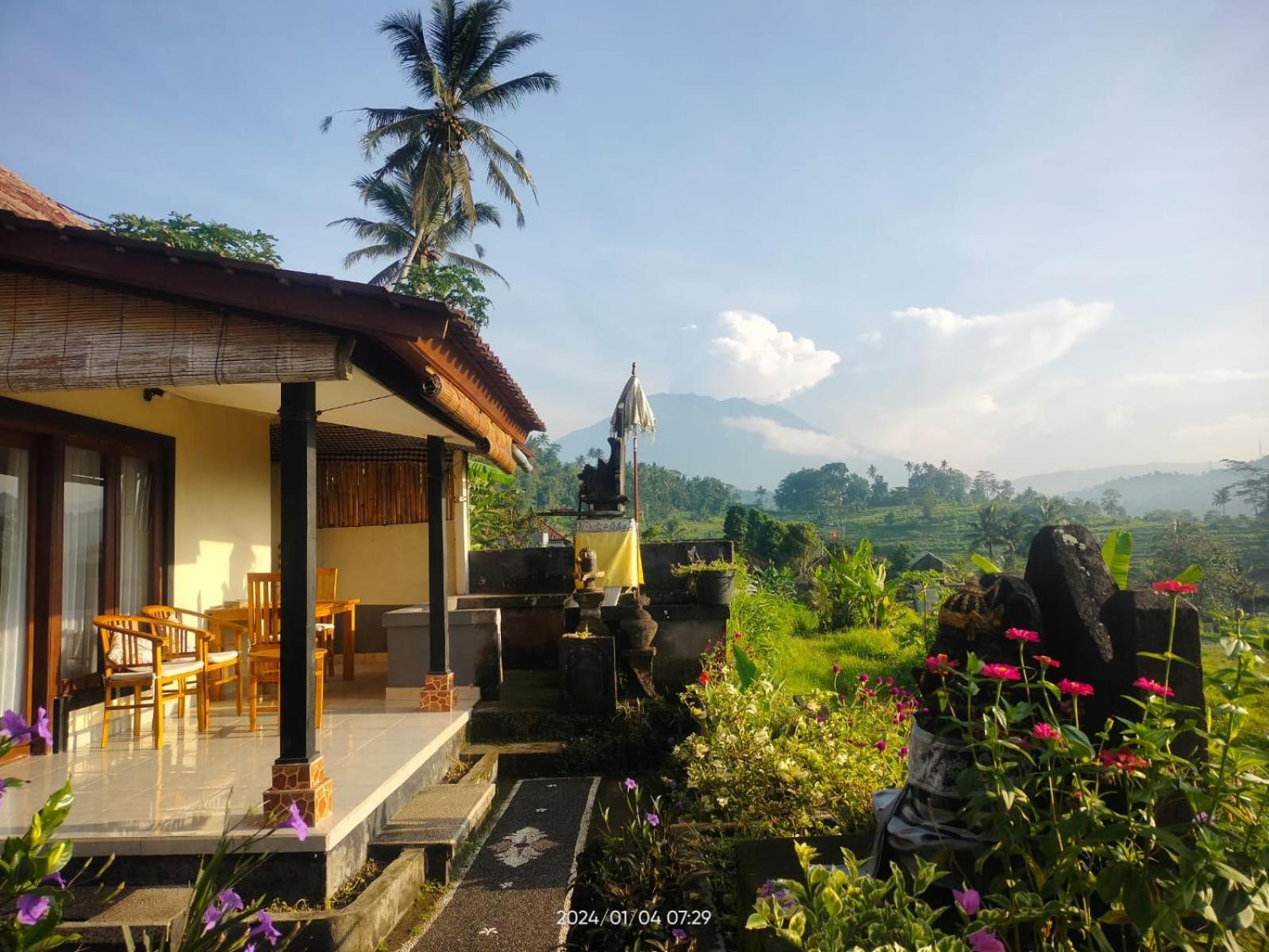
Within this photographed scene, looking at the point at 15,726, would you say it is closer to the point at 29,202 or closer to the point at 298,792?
the point at 298,792

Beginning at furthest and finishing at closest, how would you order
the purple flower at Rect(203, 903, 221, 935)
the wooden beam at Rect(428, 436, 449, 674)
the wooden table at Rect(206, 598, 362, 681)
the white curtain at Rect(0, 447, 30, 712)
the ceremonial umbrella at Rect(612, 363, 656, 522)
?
1. the ceremonial umbrella at Rect(612, 363, 656, 522)
2. the wooden beam at Rect(428, 436, 449, 674)
3. the wooden table at Rect(206, 598, 362, 681)
4. the white curtain at Rect(0, 447, 30, 712)
5. the purple flower at Rect(203, 903, 221, 935)

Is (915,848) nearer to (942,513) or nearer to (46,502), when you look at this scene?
(46,502)

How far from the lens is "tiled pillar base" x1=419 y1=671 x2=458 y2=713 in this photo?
6.29 metres

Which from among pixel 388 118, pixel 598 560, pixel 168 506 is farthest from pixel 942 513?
pixel 168 506

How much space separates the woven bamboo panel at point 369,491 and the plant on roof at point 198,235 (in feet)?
41.5

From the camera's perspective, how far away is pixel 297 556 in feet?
12.5

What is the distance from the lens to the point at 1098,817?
6.18ft

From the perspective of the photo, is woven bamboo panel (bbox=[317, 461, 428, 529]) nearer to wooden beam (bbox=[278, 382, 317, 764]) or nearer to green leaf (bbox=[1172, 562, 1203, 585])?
wooden beam (bbox=[278, 382, 317, 764])

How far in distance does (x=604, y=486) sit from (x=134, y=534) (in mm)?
5462

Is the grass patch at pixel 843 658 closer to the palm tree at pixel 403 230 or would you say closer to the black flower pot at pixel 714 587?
the black flower pot at pixel 714 587

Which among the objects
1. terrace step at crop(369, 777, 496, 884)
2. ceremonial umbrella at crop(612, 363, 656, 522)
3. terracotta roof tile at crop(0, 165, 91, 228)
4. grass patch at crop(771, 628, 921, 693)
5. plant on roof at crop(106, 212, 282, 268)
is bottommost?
grass patch at crop(771, 628, 921, 693)

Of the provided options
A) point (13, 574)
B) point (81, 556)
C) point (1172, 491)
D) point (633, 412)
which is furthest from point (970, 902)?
point (1172, 491)

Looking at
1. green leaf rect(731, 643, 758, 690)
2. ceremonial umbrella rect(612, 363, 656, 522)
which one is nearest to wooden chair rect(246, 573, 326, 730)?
green leaf rect(731, 643, 758, 690)

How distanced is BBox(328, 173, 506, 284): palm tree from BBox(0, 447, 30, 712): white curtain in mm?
18756
